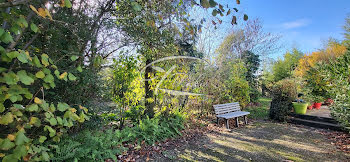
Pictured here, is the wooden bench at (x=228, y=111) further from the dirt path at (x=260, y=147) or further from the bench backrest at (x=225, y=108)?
the dirt path at (x=260, y=147)

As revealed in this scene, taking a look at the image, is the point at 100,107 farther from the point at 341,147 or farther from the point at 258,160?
the point at 341,147

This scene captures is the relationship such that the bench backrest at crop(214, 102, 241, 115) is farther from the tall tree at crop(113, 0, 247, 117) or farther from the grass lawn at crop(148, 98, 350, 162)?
the tall tree at crop(113, 0, 247, 117)

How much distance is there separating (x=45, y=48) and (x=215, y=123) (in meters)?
5.34

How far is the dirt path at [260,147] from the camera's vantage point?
3375 millimetres

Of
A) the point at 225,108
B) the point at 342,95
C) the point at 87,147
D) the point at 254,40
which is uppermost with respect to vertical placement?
the point at 254,40

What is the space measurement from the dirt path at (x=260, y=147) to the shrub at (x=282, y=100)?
113 centimetres

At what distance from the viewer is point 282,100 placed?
6594mm

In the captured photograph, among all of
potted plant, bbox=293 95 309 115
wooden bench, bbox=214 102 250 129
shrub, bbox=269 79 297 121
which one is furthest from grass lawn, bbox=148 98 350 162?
potted plant, bbox=293 95 309 115

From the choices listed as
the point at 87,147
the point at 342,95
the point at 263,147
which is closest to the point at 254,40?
the point at 342,95

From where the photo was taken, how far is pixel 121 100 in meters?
4.13

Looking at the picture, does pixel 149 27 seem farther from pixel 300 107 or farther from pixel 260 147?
pixel 300 107

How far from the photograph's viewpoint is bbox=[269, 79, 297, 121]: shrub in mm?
6414

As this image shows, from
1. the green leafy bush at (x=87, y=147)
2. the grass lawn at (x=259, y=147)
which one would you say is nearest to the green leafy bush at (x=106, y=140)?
the green leafy bush at (x=87, y=147)

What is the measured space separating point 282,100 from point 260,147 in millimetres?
3594
